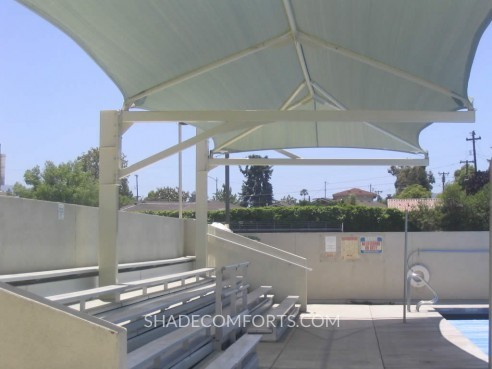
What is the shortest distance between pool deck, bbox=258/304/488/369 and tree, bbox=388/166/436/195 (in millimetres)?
78443

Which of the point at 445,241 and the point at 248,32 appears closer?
the point at 248,32

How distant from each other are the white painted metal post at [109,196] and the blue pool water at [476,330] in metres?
7.01

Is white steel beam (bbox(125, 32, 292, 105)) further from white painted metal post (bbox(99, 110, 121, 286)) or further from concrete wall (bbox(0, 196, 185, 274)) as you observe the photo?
concrete wall (bbox(0, 196, 185, 274))

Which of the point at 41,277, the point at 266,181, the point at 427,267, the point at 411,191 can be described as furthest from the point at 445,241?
the point at 266,181

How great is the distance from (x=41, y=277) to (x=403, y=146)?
10.7 metres

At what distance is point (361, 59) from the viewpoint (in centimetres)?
909

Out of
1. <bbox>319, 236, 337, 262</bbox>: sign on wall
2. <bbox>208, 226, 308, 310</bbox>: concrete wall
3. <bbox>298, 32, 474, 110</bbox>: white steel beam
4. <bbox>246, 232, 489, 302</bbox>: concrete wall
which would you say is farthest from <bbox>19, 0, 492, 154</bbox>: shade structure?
<bbox>246, 232, 489, 302</bbox>: concrete wall

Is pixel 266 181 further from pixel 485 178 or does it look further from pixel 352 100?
pixel 352 100

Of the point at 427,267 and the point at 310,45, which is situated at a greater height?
the point at 310,45

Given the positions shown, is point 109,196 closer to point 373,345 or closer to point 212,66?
point 212,66

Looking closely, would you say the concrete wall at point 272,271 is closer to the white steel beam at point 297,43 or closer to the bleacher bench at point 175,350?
the white steel beam at point 297,43

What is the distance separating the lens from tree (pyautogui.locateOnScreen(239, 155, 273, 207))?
308 feet

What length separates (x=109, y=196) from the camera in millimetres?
8969

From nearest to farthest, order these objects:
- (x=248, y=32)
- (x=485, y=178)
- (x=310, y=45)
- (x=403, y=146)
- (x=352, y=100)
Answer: (x=248, y=32), (x=310, y=45), (x=352, y=100), (x=403, y=146), (x=485, y=178)
